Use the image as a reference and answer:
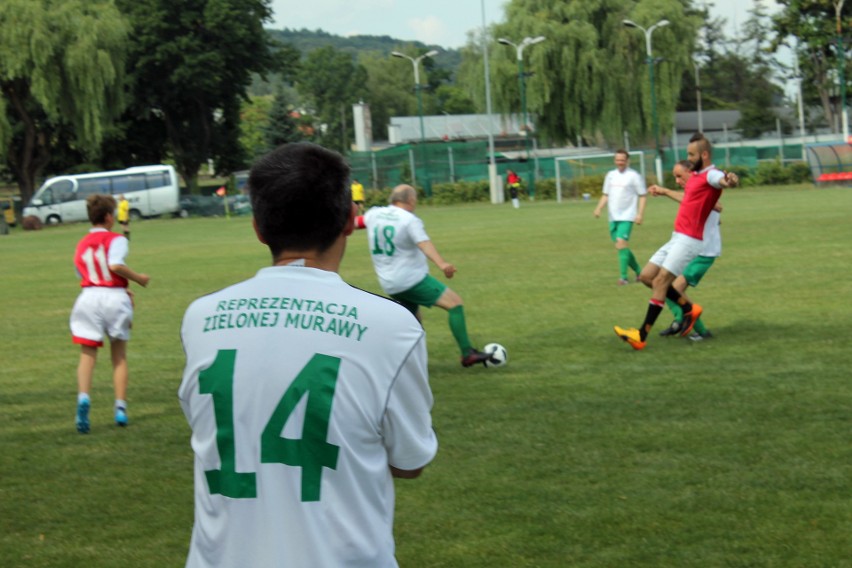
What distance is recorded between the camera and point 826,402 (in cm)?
827

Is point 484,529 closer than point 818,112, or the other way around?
point 484,529

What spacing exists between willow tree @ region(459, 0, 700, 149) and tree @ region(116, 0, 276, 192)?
17.0 meters

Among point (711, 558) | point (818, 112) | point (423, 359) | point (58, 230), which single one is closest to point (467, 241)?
point (711, 558)

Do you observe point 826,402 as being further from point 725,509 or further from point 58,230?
point 58,230

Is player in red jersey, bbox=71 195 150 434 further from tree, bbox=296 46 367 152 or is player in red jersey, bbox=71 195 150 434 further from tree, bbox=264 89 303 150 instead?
tree, bbox=296 46 367 152

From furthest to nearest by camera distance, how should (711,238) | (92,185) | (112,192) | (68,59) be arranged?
1. (92,185)
2. (112,192)
3. (68,59)
4. (711,238)

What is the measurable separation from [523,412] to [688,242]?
11.6 ft

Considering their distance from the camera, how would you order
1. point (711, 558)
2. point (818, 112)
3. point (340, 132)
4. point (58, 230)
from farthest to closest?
point (340, 132) < point (818, 112) < point (58, 230) < point (711, 558)

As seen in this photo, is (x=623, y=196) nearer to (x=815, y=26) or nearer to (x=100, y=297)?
(x=100, y=297)

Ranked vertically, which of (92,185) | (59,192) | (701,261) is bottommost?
(701,261)

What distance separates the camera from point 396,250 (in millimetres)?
10297

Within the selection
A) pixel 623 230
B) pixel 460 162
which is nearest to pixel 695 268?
pixel 623 230

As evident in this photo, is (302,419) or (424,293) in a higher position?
(302,419)

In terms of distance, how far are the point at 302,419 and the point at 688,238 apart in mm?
9243
